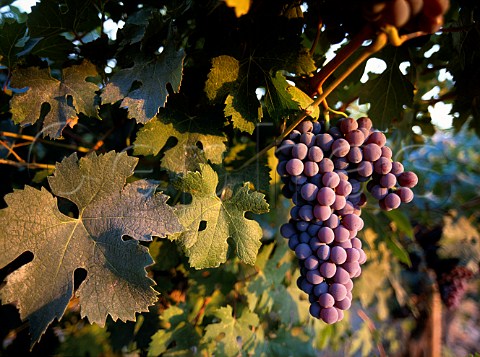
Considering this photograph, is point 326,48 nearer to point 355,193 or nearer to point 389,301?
point 355,193

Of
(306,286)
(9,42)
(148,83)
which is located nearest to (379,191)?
(306,286)

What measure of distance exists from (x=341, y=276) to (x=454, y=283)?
1546 millimetres

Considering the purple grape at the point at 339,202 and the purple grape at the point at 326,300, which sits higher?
the purple grape at the point at 339,202

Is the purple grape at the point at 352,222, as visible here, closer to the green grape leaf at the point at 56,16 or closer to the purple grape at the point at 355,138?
the purple grape at the point at 355,138

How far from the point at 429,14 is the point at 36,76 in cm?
71

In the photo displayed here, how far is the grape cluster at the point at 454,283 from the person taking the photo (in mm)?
1897

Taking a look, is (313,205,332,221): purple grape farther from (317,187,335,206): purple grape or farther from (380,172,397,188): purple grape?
(380,172,397,188): purple grape

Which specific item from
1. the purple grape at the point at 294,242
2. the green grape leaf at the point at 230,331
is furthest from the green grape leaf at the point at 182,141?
the green grape leaf at the point at 230,331

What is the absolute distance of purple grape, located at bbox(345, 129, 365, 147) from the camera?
0.72 m

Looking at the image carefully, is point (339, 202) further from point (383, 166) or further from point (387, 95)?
point (387, 95)

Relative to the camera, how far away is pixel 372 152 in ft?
2.36

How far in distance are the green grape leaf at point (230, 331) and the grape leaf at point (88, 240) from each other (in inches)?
17.3

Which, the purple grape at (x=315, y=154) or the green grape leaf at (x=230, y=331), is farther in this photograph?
the green grape leaf at (x=230, y=331)

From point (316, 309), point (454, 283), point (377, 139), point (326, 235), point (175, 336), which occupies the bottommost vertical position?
point (454, 283)
